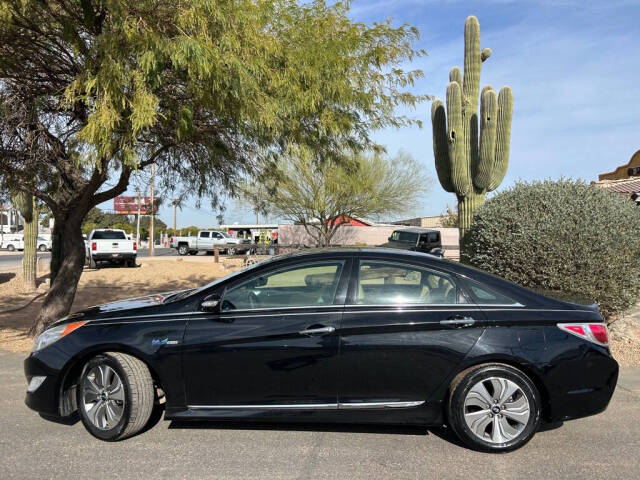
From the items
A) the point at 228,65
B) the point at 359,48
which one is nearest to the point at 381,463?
the point at 228,65

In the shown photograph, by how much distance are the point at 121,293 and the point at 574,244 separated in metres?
11.3

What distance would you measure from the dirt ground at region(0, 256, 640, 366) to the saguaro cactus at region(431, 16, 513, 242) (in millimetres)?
4723

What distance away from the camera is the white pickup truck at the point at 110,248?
72.1 ft

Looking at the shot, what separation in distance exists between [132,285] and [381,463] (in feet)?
45.0

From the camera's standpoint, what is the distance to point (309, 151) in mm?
7535

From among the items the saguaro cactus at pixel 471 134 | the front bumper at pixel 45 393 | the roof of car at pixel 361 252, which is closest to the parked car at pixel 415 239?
the saguaro cactus at pixel 471 134

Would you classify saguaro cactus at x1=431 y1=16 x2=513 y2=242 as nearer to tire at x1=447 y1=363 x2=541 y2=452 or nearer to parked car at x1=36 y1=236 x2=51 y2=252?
tire at x1=447 y1=363 x2=541 y2=452

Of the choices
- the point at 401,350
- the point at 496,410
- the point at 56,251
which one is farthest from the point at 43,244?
the point at 496,410

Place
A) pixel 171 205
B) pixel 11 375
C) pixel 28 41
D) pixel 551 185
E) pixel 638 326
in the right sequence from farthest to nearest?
pixel 171 205, pixel 638 326, pixel 551 185, pixel 28 41, pixel 11 375

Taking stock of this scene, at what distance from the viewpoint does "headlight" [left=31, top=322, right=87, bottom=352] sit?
400 centimetres

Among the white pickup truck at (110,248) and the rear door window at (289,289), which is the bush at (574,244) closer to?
the rear door window at (289,289)

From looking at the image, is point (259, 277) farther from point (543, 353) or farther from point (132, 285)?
point (132, 285)

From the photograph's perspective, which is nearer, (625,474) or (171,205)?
(625,474)

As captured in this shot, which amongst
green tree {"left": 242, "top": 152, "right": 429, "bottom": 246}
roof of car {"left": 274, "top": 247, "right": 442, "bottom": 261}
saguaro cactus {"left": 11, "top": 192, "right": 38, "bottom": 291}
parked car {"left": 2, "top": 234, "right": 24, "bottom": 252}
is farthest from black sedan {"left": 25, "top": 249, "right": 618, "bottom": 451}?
parked car {"left": 2, "top": 234, "right": 24, "bottom": 252}
